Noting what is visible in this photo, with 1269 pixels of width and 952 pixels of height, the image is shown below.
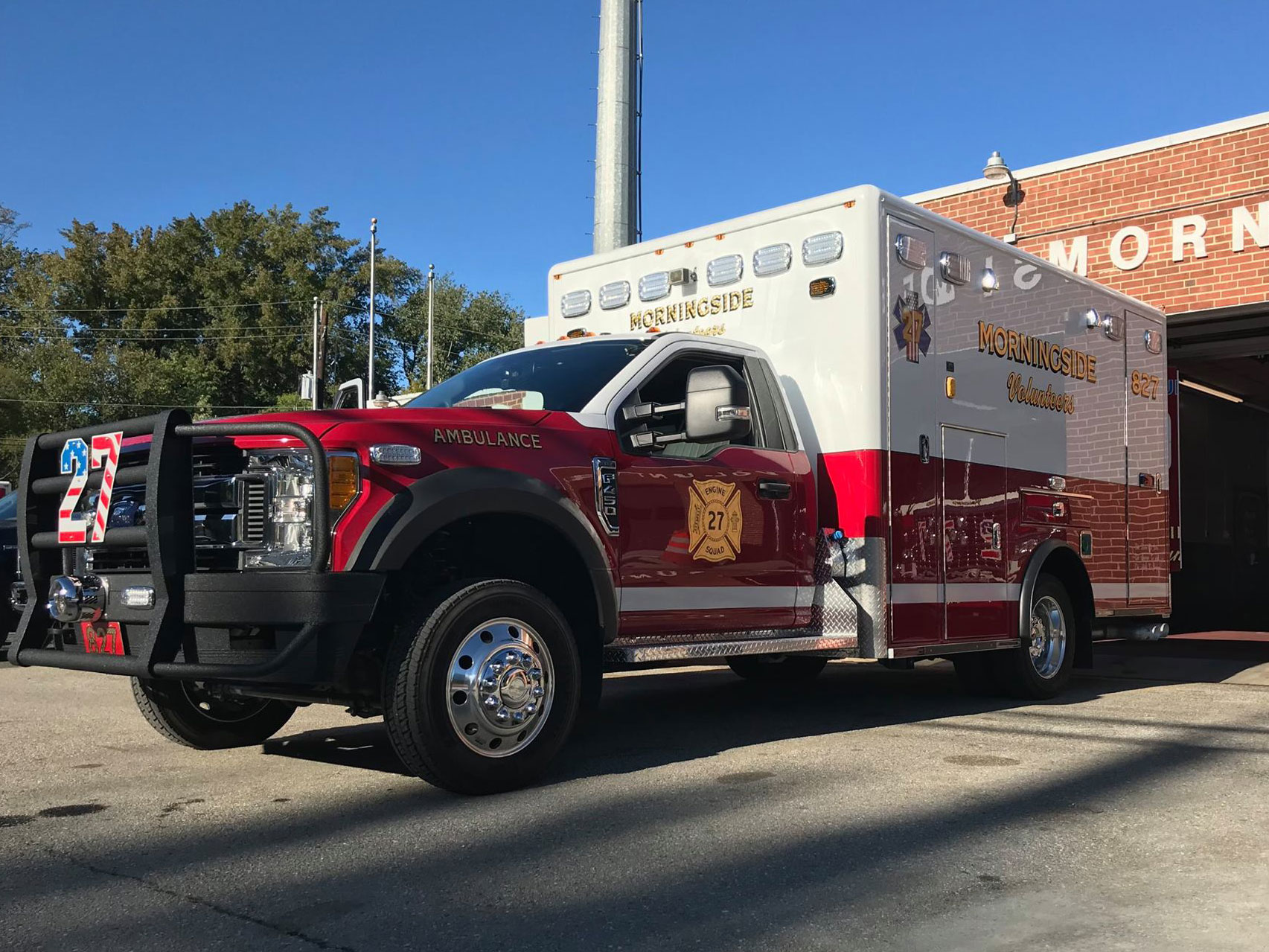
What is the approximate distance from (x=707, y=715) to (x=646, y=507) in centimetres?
239

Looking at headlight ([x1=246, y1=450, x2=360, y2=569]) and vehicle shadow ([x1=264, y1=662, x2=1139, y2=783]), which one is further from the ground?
headlight ([x1=246, y1=450, x2=360, y2=569])

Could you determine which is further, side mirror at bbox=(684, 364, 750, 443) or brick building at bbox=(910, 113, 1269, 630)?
brick building at bbox=(910, 113, 1269, 630)

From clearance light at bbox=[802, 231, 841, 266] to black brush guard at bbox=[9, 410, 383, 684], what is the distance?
11.7 feet

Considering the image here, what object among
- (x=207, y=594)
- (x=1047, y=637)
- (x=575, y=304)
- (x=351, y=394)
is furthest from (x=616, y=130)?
(x=207, y=594)

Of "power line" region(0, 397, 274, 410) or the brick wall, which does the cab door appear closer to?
the brick wall

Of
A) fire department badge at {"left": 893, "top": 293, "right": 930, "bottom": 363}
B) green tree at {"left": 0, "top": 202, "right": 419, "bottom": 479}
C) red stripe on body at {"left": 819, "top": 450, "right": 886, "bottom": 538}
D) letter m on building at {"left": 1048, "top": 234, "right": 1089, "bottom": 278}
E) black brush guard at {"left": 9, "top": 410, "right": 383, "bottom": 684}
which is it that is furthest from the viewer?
green tree at {"left": 0, "top": 202, "right": 419, "bottom": 479}

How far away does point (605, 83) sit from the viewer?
16297 millimetres

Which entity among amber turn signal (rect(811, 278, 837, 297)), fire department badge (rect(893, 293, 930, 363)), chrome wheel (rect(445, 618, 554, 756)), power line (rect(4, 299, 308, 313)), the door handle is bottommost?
chrome wheel (rect(445, 618, 554, 756))

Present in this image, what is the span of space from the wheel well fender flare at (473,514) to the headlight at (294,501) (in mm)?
169

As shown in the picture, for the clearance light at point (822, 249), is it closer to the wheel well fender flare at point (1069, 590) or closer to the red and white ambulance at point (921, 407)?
the red and white ambulance at point (921, 407)

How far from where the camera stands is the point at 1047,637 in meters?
8.80

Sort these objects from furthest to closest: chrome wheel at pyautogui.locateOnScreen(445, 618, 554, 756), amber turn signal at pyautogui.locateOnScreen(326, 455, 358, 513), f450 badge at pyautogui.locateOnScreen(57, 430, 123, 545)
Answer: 1. f450 badge at pyautogui.locateOnScreen(57, 430, 123, 545)
2. chrome wheel at pyautogui.locateOnScreen(445, 618, 554, 756)
3. amber turn signal at pyautogui.locateOnScreen(326, 455, 358, 513)

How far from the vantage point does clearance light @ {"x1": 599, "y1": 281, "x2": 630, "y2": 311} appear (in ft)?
27.5

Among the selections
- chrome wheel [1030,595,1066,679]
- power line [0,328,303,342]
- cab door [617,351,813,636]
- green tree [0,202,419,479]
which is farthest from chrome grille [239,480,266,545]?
power line [0,328,303,342]
